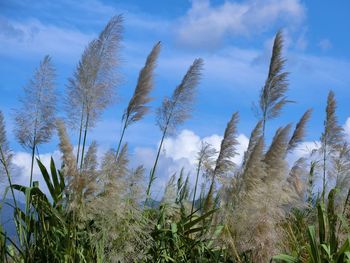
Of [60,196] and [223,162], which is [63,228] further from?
[223,162]

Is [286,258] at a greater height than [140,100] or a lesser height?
lesser

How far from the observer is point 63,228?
13.9 feet

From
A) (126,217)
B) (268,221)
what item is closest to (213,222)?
(268,221)

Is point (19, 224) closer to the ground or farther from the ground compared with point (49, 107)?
closer to the ground

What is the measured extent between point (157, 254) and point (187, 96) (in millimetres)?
1542

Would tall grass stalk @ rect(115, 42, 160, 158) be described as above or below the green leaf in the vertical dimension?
above

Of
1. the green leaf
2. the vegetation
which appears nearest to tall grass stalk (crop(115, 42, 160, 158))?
the vegetation

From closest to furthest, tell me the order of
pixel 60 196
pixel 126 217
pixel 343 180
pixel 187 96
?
1. pixel 126 217
2. pixel 60 196
3. pixel 343 180
4. pixel 187 96

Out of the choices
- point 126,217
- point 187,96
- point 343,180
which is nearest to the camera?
point 126,217

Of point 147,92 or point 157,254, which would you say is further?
point 147,92

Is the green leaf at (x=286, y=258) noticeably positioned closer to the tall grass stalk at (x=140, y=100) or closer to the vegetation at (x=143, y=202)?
the vegetation at (x=143, y=202)

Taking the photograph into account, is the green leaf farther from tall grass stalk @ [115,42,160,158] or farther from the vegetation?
tall grass stalk @ [115,42,160,158]

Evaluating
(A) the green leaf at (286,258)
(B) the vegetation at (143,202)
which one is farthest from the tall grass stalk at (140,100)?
(A) the green leaf at (286,258)

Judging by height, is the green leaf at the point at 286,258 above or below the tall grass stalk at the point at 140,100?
below
